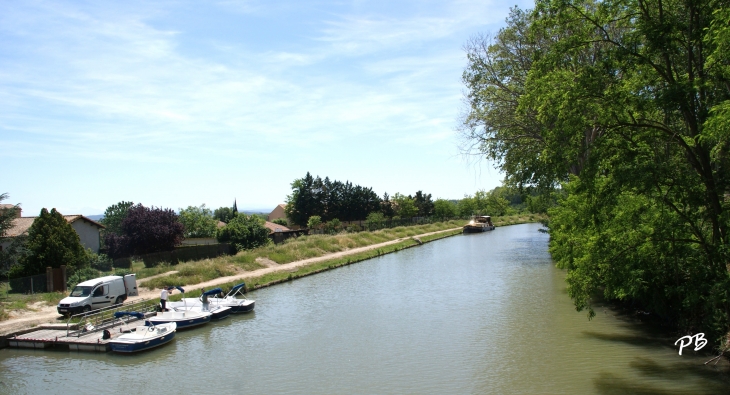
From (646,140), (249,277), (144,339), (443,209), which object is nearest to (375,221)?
(443,209)

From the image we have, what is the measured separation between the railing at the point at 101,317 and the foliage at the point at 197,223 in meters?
31.7

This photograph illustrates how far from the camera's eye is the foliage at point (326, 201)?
85.2 meters

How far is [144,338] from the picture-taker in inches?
770

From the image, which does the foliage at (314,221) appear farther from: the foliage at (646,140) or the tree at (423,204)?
the foliage at (646,140)

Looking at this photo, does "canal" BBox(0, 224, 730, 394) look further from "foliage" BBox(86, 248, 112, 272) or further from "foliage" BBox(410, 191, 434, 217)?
"foliage" BBox(410, 191, 434, 217)

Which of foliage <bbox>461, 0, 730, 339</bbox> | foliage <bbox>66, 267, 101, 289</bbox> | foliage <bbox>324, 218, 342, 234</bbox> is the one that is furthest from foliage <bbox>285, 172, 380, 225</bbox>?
foliage <bbox>461, 0, 730, 339</bbox>

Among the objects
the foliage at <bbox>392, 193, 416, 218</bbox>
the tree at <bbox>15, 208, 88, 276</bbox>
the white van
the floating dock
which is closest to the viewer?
the floating dock

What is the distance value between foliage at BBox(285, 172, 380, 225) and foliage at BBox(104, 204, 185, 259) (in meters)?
40.3

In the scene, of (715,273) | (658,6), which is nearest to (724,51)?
(658,6)

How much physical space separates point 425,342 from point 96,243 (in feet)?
128

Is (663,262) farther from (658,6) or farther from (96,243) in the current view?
(96,243)

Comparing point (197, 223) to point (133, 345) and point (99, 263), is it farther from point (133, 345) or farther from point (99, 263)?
point (133, 345)

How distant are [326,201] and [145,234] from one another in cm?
4430

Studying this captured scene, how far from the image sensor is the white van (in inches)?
916
